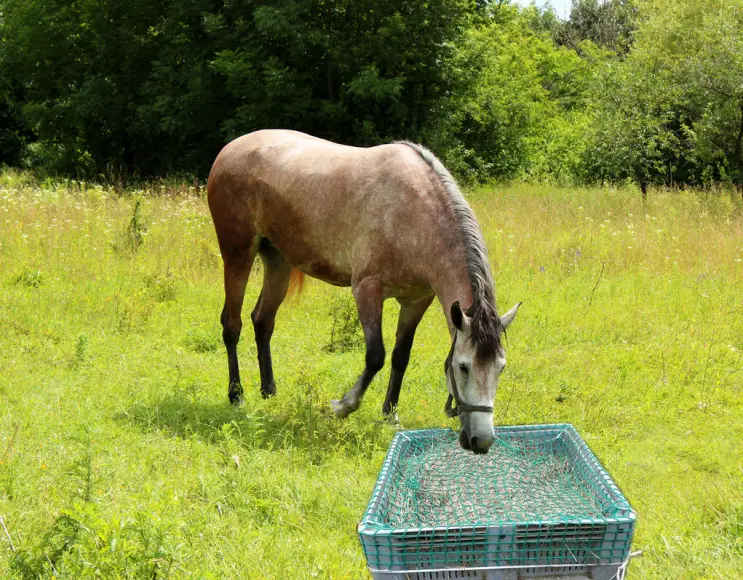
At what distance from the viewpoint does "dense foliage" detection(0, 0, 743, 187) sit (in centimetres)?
1648

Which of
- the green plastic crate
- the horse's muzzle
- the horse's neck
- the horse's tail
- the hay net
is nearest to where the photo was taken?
the green plastic crate

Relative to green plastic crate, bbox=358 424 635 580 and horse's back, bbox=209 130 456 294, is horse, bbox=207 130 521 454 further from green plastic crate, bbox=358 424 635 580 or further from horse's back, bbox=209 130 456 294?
green plastic crate, bbox=358 424 635 580

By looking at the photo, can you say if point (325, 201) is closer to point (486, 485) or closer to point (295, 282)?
point (295, 282)

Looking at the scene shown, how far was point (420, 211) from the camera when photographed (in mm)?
4875

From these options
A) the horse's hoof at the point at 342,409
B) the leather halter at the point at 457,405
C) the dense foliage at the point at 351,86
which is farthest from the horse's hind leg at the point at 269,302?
the dense foliage at the point at 351,86

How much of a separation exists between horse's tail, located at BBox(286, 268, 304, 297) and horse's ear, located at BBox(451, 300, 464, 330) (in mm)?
2768

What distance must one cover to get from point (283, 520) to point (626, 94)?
51.4 feet

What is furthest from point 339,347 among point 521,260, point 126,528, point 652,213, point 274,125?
point 274,125

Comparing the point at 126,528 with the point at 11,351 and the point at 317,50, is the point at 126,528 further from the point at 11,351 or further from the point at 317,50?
the point at 317,50

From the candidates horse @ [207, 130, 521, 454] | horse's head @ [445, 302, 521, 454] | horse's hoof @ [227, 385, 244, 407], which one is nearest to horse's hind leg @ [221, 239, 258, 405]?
horse @ [207, 130, 521, 454]

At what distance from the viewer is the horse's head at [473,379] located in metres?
3.71

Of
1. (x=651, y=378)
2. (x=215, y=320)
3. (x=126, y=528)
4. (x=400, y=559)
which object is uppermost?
(x=400, y=559)

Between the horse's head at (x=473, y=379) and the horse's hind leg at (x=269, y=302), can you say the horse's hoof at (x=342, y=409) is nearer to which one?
the horse's hind leg at (x=269, y=302)

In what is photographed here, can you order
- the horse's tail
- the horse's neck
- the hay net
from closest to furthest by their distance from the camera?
the hay net
the horse's neck
the horse's tail
